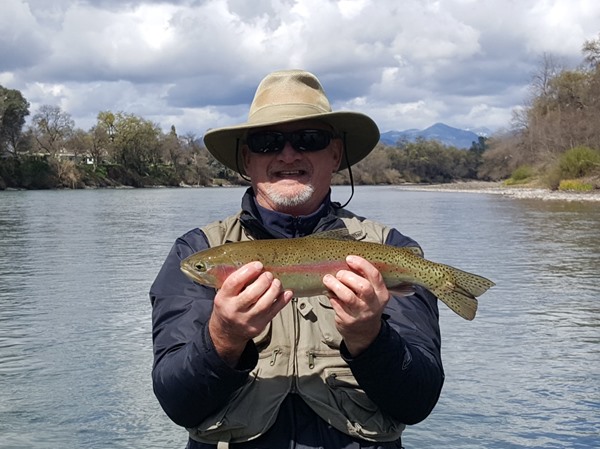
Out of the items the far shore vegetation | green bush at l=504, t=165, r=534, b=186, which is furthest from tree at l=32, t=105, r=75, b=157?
green bush at l=504, t=165, r=534, b=186

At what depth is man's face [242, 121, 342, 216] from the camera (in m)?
3.46

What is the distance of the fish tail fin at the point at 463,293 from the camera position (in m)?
3.17

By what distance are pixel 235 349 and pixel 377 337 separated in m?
0.52

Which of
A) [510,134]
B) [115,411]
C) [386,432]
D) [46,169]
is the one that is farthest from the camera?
[510,134]

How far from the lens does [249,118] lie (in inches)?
143

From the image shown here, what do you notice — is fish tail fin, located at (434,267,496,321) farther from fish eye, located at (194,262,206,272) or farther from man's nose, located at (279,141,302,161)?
fish eye, located at (194,262,206,272)

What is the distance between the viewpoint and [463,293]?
3.19 meters

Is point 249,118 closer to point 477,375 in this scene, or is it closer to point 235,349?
point 235,349

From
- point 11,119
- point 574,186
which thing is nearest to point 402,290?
point 574,186

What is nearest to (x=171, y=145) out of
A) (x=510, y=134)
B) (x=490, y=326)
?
(x=510, y=134)

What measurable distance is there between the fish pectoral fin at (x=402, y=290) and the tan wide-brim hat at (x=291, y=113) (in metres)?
0.88

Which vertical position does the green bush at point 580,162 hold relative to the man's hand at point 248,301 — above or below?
above

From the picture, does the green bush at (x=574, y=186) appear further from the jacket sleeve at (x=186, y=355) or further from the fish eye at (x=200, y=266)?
the fish eye at (x=200, y=266)

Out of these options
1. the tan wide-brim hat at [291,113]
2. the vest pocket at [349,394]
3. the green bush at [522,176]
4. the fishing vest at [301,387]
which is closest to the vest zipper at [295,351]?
the fishing vest at [301,387]
